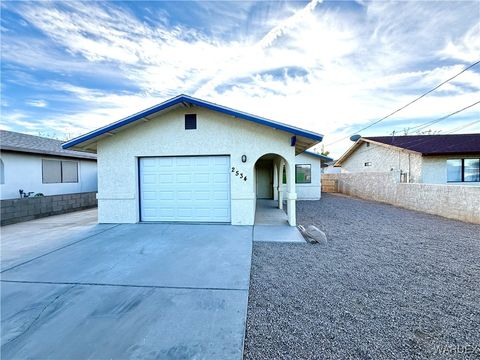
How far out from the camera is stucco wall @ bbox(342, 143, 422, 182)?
14.4 m

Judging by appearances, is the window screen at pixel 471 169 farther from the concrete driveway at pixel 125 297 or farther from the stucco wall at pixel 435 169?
the concrete driveway at pixel 125 297

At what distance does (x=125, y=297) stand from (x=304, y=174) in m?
14.8

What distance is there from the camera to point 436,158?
13836 millimetres

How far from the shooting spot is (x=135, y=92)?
1202 centimetres

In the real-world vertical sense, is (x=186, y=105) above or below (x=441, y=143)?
above

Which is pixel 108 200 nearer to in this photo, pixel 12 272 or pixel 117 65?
pixel 12 272

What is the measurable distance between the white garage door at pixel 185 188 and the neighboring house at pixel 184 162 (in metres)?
0.04

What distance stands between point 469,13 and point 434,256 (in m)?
10.1

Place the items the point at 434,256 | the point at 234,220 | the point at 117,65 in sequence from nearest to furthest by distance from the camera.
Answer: the point at 434,256
the point at 234,220
the point at 117,65

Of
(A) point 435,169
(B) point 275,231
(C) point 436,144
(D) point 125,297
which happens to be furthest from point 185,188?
(C) point 436,144

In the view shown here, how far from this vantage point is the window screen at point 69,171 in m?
11.8

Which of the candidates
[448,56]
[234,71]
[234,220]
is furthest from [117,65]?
[448,56]

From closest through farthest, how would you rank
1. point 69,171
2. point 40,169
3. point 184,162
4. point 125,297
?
point 125,297, point 184,162, point 40,169, point 69,171

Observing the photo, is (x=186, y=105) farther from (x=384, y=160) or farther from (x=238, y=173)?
(x=384, y=160)
